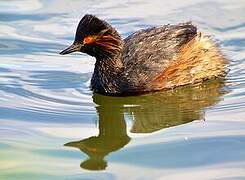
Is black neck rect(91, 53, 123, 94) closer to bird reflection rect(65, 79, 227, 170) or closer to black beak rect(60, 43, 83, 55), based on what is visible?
bird reflection rect(65, 79, 227, 170)

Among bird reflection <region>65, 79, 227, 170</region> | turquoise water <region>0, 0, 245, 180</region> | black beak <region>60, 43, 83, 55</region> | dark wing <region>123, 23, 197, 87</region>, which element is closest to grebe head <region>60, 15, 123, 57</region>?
black beak <region>60, 43, 83, 55</region>

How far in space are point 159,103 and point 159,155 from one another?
1.75 meters

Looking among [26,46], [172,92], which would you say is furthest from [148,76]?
[26,46]

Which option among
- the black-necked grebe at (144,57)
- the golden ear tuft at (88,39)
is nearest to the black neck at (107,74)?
the black-necked grebe at (144,57)

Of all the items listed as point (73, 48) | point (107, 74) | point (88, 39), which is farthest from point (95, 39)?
point (107, 74)

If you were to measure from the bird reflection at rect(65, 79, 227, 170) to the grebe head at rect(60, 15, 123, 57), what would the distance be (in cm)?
55

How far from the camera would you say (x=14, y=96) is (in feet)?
25.2

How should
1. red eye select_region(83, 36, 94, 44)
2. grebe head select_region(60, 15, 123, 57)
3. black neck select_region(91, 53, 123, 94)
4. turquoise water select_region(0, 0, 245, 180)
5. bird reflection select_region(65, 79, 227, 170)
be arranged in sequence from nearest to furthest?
turquoise water select_region(0, 0, 245, 180) < bird reflection select_region(65, 79, 227, 170) < grebe head select_region(60, 15, 123, 57) < red eye select_region(83, 36, 94, 44) < black neck select_region(91, 53, 123, 94)

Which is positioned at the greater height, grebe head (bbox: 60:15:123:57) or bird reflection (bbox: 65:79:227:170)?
grebe head (bbox: 60:15:123:57)

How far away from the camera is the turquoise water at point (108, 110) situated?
222 inches

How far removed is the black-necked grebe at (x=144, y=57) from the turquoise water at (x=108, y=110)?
0.16 meters

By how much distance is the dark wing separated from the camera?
8016mm

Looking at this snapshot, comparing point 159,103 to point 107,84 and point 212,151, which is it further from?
point 212,151

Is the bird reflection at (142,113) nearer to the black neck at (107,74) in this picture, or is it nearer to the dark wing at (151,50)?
the black neck at (107,74)
